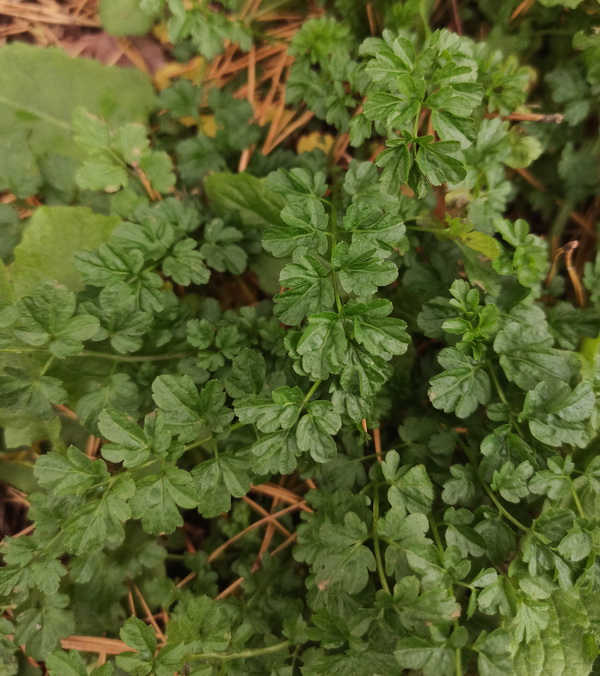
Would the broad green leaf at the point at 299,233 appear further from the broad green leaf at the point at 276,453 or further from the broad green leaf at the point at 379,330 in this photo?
the broad green leaf at the point at 276,453

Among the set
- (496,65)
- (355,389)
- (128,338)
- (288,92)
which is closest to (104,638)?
(128,338)

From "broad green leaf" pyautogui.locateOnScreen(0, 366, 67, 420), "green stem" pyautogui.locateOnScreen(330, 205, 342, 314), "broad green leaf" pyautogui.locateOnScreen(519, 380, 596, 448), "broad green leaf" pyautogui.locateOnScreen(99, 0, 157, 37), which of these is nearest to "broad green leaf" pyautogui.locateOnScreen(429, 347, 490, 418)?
"broad green leaf" pyautogui.locateOnScreen(519, 380, 596, 448)

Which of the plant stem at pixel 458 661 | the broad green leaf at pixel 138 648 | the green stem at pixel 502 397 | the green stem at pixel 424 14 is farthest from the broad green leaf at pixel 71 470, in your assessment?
the green stem at pixel 424 14

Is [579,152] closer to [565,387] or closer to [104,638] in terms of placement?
[565,387]

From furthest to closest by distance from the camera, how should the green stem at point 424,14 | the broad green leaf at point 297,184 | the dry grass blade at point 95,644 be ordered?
the green stem at point 424,14, the dry grass blade at point 95,644, the broad green leaf at point 297,184

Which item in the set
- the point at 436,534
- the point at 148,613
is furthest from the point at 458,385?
the point at 148,613

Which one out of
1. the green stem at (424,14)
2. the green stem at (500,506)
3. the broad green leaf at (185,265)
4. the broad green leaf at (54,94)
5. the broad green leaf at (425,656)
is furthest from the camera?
the broad green leaf at (54,94)

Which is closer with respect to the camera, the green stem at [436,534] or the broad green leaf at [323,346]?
the broad green leaf at [323,346]

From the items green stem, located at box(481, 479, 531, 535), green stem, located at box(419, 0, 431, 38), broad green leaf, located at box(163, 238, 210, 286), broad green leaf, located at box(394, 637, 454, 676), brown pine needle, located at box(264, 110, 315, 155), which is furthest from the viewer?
brown pine needle, located at box(264, 110, 315, 155)

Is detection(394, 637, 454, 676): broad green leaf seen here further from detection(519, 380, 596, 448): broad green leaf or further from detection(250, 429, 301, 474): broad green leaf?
detection(519, 380, 596, 448): broad green leaf
